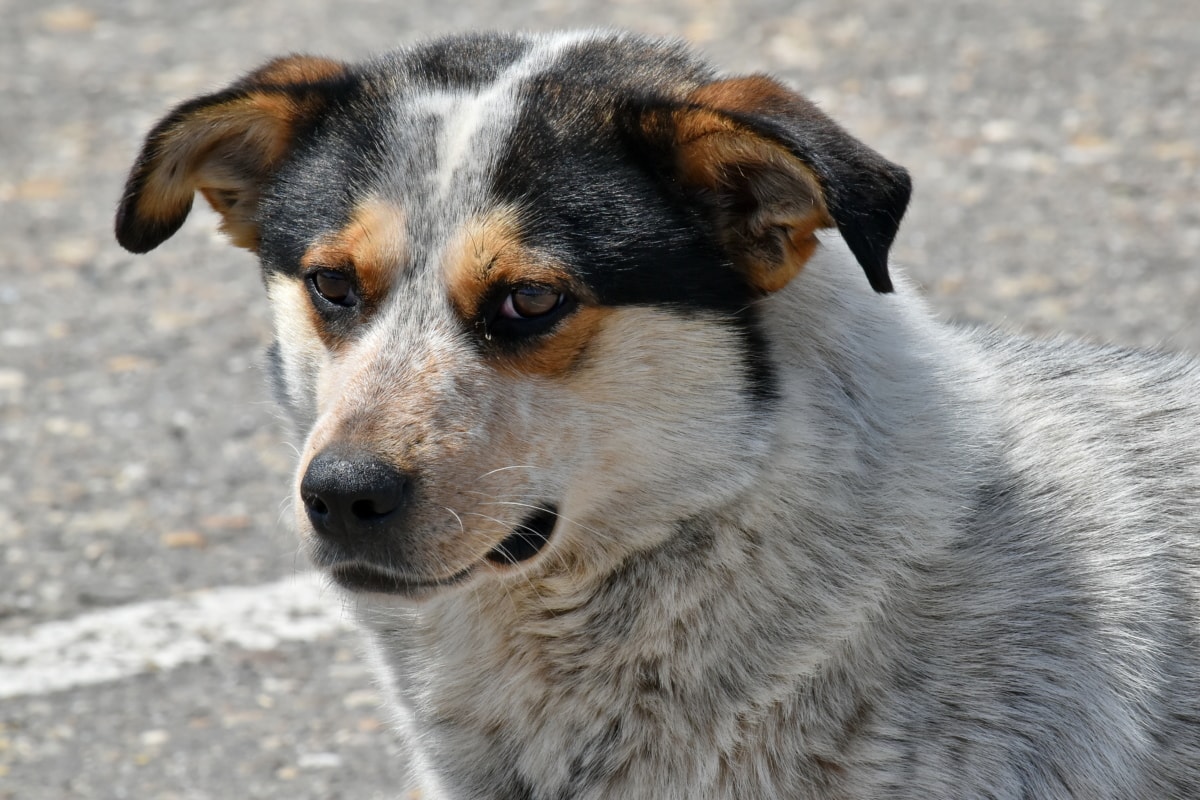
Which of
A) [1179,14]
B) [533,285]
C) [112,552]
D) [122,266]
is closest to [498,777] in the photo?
[533,285]

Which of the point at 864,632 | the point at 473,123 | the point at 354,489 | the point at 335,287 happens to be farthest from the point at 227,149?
the point at 864,632

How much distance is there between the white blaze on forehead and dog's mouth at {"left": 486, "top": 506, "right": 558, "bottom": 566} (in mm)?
606

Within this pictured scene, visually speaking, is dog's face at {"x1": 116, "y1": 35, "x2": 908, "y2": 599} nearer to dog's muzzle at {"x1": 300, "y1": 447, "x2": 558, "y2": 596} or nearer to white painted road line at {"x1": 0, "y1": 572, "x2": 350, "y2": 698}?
dog's muzzle at {"x1": 300, "y1": 447, "x2": 558, "y2": 596}

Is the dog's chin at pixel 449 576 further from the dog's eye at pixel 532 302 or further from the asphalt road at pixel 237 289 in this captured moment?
the asphalt road at pixel 237 289

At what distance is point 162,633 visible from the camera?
13.9 feet

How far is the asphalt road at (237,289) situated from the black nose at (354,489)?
79 centimetres

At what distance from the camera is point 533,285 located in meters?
2.67

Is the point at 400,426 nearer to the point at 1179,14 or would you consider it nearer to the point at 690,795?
the point at 690,795

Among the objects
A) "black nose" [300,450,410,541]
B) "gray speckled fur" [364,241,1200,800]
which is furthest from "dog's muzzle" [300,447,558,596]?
"gray speckled fur" [364,241,1200,800]

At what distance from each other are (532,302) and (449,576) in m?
0.50

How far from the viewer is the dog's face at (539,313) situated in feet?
8.54

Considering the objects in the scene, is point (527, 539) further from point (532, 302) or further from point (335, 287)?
point (335, 287)

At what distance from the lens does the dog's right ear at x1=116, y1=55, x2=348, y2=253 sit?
298cm

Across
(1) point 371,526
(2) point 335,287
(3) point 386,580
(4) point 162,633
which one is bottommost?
(4) point 162,633
